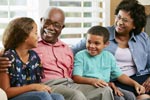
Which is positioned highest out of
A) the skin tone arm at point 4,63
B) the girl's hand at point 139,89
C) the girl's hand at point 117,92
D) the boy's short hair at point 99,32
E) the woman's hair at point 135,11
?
the woman's hair at point 135,11

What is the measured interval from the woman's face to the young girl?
0.76 meters

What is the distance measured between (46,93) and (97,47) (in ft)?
1.99

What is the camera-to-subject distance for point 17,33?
191 cm

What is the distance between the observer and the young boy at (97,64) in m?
2.15

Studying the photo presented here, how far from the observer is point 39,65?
2021mm

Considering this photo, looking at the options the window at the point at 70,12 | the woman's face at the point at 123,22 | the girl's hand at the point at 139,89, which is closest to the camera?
the girl's hand at the point at 139,89

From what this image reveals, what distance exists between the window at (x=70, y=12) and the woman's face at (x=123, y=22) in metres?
0.47

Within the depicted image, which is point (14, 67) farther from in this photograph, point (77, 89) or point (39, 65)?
point (77, 89)

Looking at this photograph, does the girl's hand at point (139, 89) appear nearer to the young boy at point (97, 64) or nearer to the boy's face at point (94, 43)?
the young boy at point (97, 64)

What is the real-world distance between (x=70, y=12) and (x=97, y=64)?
0.76 meters

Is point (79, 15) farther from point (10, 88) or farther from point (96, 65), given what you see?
point (10, 88)

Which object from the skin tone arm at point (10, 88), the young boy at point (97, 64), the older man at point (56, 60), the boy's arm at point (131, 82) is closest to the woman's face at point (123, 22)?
the young boy at point (97, 64)

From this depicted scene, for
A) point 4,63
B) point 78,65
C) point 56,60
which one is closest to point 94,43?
point 78,65

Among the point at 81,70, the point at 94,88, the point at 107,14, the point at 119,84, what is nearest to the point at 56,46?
the point at 81,70
